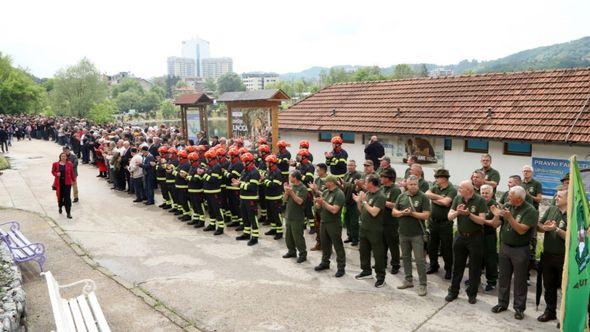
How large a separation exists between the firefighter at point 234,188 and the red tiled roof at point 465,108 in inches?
314

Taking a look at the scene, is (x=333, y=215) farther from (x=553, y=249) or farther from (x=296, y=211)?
(x=553, y=249)

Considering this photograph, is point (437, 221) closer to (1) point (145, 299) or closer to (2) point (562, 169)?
(1) point (145, 299)

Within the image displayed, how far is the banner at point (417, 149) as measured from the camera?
639 inches

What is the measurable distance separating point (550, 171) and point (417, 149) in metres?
4.57

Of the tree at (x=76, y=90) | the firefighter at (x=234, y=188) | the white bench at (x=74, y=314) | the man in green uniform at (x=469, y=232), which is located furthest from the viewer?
the tree at (x=76, y=90)

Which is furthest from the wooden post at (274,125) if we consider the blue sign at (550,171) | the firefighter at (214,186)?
the blue sign at (550,171)

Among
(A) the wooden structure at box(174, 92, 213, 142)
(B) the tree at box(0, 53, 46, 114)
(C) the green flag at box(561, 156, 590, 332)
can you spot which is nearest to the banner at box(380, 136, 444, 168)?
(A) the wooden structure at box(174, 92, 213, 142)

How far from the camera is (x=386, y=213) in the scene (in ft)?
26.6

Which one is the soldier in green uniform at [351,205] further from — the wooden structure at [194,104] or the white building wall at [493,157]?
the wooden structure at [194,104]

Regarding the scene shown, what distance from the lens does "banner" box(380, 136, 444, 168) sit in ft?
53.2

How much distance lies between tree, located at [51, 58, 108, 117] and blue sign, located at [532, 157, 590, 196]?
49774mm

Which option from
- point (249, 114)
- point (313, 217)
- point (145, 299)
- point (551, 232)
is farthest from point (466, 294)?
point (249, 114)

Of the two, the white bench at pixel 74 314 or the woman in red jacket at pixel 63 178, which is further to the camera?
the woman in red jacket at pixel 63 178

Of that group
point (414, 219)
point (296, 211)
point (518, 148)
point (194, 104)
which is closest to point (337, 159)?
point (296, 211)
